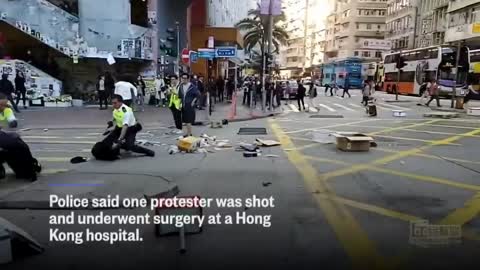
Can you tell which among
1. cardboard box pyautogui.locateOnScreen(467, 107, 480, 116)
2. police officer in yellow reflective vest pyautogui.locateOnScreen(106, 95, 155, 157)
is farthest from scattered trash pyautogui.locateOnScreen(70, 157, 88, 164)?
cardboard box pyautogui.locateOnScreen(467, 107, 480, 116)

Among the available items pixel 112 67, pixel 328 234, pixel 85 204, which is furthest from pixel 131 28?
pixel 328 234

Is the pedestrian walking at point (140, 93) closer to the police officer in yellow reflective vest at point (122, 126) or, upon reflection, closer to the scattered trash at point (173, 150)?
the scattered trash at point (173, 150)

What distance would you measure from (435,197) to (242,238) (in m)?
3.22

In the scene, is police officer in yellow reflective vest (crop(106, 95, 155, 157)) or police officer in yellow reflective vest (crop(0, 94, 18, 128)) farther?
police officer in yellow reflective vest (crop(106, 95, 155, 157))

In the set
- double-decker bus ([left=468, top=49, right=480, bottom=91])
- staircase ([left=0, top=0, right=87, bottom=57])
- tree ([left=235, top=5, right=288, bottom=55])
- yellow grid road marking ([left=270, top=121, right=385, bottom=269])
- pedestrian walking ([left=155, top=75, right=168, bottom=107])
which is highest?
tree ([left=235, top=5, right=288, bottom=55])

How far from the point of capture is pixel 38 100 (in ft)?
75.7

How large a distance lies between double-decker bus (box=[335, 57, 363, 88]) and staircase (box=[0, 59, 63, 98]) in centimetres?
4194

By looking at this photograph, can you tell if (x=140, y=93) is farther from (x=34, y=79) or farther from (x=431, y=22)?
(x=431, y=22)

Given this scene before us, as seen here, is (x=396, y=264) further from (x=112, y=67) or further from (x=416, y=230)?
(x=112, y=67)

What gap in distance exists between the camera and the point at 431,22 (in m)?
60.1

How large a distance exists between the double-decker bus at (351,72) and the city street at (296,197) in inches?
1914

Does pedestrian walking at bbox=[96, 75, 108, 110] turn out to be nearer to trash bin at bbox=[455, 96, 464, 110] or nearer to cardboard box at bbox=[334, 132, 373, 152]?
cardboard box at bbox=[334, 132, 373, 152]

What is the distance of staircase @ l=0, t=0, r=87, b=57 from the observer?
2297 centimetres

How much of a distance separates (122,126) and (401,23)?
71.0 m
